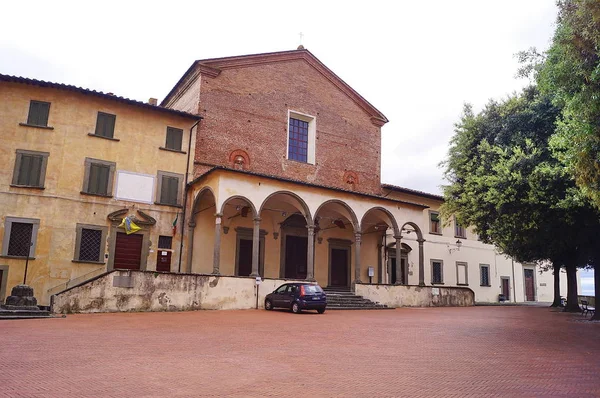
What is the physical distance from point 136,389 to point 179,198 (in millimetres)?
17301

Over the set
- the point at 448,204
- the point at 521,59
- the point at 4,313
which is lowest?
the point at 4,313

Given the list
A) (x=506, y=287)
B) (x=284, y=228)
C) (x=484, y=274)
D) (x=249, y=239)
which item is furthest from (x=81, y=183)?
(x=506, y=287)

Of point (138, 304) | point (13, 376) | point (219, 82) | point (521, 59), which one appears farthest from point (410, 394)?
point (219, 82)

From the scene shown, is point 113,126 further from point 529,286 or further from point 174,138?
point 529,286

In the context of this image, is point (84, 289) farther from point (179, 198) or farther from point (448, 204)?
point (448, 204)

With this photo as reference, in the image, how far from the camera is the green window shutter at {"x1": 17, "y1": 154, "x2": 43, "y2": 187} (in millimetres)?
19547

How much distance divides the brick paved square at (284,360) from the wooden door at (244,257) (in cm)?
1061

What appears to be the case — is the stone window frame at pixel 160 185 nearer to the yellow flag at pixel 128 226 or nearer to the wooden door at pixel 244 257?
the yellow flag at pixel 128 226

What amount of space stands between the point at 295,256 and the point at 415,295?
669cm

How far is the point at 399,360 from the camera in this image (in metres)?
8.12

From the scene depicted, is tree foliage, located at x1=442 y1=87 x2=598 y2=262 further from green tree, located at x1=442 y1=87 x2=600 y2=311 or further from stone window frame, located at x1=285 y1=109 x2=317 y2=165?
stone window frame, located at x1=285 y1=109 x2=317 y2=165

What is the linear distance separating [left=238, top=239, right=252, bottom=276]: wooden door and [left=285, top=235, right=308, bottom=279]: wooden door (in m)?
2.25

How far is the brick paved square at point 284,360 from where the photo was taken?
19.4 feet

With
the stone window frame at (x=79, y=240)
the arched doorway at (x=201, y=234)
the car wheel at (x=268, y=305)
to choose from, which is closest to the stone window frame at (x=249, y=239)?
the arched doorway at (x=201, y=234)
